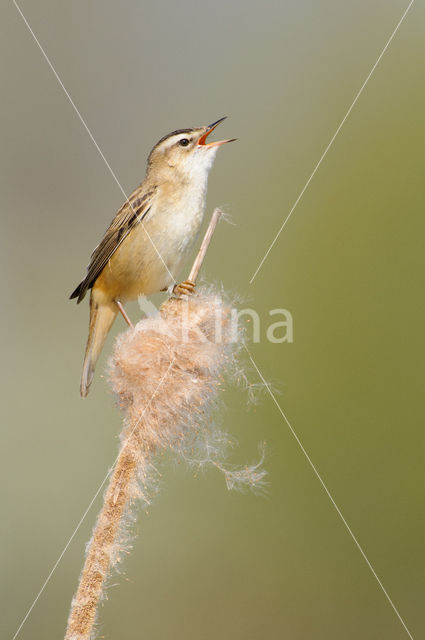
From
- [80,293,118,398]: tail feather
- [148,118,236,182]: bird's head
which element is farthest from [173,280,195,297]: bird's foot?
[148,118,236,182]: bird's head

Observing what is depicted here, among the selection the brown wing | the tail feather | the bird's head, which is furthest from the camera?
the bird's head

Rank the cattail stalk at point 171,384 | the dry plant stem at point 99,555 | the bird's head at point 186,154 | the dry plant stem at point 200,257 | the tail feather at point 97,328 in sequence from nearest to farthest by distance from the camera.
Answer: the dry plant stem at point 99,555
the cattail stalk at point 171,384
the dry plant stem at point 200,257
the tail feather at point 97,328
the bird's head at point 186,154

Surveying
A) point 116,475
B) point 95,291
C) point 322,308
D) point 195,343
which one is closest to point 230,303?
point 195,343

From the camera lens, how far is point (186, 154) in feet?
11.3

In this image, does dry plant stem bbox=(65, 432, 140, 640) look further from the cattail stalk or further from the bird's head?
the bird's head

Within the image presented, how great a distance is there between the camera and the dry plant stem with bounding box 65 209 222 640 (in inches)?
59.1

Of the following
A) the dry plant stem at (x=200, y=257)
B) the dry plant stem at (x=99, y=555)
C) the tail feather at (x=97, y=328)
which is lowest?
the tail feather at (x=97, y=328)

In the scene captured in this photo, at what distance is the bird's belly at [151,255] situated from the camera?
318 cm

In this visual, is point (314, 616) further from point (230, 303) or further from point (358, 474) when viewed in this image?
point (230, 303)

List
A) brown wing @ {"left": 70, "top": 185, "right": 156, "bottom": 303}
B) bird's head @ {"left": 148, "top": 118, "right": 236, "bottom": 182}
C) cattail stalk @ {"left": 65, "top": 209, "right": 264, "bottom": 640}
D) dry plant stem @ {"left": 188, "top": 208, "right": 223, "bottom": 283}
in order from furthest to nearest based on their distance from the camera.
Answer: bird's head @ {"left": 148, "top": 118, "right": 236, "bottom": 182}
brown wing @ {"left": 70, "top": 185, "right": 156, "bottom": 303}
dry plant stem @ {"left": 188, "top": 208, "right": 223, "bottom": 283}
cattail stalk @ {"left": 65, "top": 209, "right": 264, "bottom": 640}

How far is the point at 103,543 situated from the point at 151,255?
71.5 inches

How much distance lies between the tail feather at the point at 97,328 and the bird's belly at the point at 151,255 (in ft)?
0.26

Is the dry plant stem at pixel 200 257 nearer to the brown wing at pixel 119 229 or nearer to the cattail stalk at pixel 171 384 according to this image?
the cattail stalk at pixel 171 384

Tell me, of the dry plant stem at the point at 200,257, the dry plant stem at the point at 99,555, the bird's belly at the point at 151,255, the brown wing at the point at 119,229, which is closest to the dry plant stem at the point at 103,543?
the dry plant stem at the point at 99,555
